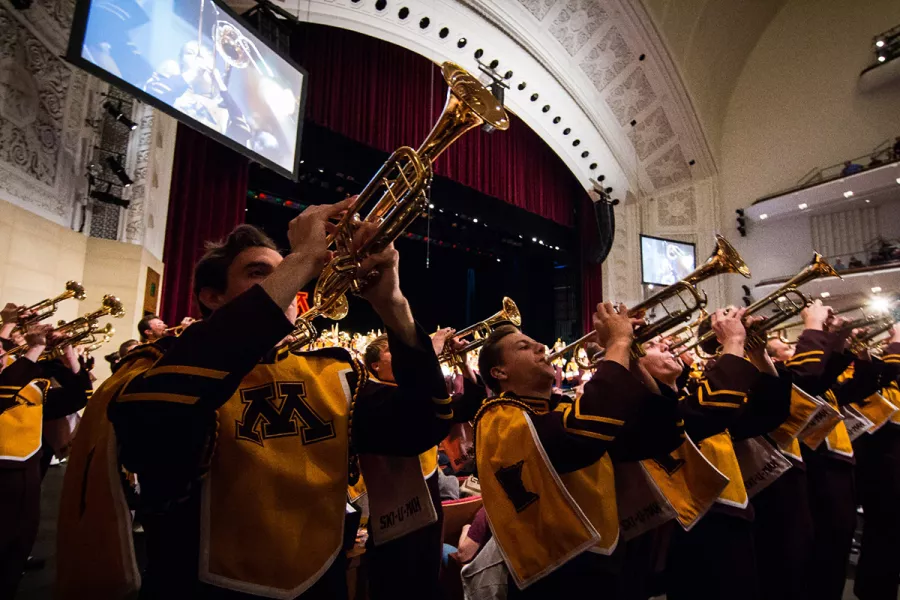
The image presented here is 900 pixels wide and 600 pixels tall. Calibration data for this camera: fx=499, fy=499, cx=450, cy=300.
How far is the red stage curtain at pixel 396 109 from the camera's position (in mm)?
7992

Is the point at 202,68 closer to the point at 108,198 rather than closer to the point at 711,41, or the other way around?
the point at 108,198

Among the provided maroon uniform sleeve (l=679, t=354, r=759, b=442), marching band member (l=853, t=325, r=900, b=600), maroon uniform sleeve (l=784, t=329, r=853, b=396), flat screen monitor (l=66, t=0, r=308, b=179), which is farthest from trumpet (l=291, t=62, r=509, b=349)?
marching band member (l=853, t=325, r=900, b=600)

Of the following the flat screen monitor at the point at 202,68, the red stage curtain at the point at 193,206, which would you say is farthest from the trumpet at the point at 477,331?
the red stage curtain at the point at 193,206

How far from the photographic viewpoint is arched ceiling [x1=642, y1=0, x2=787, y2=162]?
37.0ft

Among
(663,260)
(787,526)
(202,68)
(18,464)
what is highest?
(202,68)

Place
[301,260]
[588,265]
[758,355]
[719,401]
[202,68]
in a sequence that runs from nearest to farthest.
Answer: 1. [301,260]
2. [719,401]
3. [758,355]
4. [202,68]
5. [588,265]

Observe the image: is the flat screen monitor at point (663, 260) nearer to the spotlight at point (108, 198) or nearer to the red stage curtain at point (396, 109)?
the red stage curtain at point (396, 109)

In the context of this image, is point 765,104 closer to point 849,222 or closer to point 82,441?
point 849,222

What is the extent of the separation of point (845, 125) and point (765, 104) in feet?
6.81

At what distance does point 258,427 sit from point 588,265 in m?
12.4

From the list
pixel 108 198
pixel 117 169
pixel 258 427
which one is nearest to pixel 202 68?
pixel 117 169

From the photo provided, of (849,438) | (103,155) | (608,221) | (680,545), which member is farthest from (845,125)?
(103,155)

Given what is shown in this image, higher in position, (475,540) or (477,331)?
(477,331)

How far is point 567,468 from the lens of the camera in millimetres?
1915
